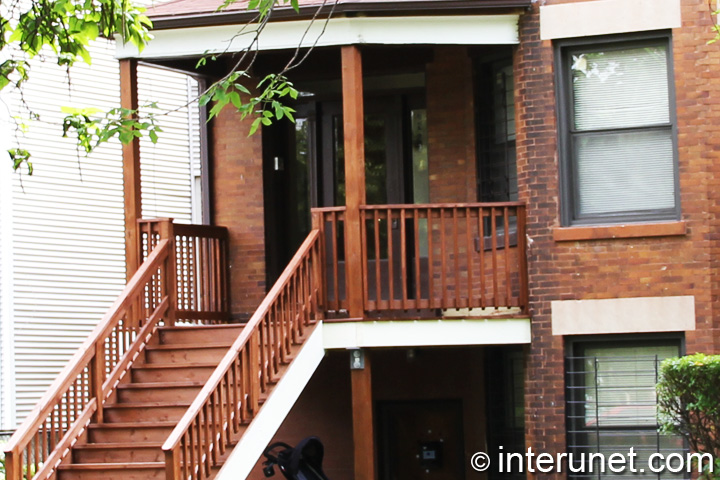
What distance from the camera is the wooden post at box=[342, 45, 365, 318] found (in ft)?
42.1

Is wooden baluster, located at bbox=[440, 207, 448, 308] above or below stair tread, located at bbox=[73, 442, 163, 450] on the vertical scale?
above

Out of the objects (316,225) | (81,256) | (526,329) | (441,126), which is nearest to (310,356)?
(316,225)

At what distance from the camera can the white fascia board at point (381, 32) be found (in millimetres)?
12977

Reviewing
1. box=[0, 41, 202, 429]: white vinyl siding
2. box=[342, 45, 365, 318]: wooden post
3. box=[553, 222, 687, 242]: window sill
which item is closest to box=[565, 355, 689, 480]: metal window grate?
box=[553, 222, 687, 242]: window sill

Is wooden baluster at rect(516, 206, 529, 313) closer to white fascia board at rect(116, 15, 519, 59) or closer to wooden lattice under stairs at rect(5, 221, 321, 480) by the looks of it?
white fascia board at rect(116, 15, 519, 59)

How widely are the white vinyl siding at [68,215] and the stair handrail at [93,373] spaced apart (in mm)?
4753

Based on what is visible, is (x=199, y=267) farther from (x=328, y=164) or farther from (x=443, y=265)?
(x=443, y=265)

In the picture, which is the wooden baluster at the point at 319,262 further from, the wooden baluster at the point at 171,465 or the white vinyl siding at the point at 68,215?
the white vinyl siding at the point at 68,215

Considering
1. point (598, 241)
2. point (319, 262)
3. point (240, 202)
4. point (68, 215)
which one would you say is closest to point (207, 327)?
point (319, 262)

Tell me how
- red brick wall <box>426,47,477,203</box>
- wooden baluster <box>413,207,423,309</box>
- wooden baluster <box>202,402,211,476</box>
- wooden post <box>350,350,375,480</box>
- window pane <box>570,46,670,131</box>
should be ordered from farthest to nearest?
red brick wall <box>426,47,477,203</box>, window pane <box>570,46,670,131</box>, wooden baluster <box>413,207,423,309</box>, wooden post <box>350,350,375,480</box>, wooden baluster <box>202,402,211,476</box>

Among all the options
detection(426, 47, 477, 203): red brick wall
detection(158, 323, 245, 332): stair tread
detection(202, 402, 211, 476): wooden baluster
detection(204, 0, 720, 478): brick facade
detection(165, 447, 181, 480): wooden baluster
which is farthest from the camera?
detection(426, 47, 477, 203): red brick wall

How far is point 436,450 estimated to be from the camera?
14867 mm

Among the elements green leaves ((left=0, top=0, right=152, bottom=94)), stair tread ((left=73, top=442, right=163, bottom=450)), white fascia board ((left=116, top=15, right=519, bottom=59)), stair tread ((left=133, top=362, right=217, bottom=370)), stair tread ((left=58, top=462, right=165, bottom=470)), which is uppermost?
white fascia board ((left=116, top=15, right=519, bottom=59))

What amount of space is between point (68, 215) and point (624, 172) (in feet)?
28.6
